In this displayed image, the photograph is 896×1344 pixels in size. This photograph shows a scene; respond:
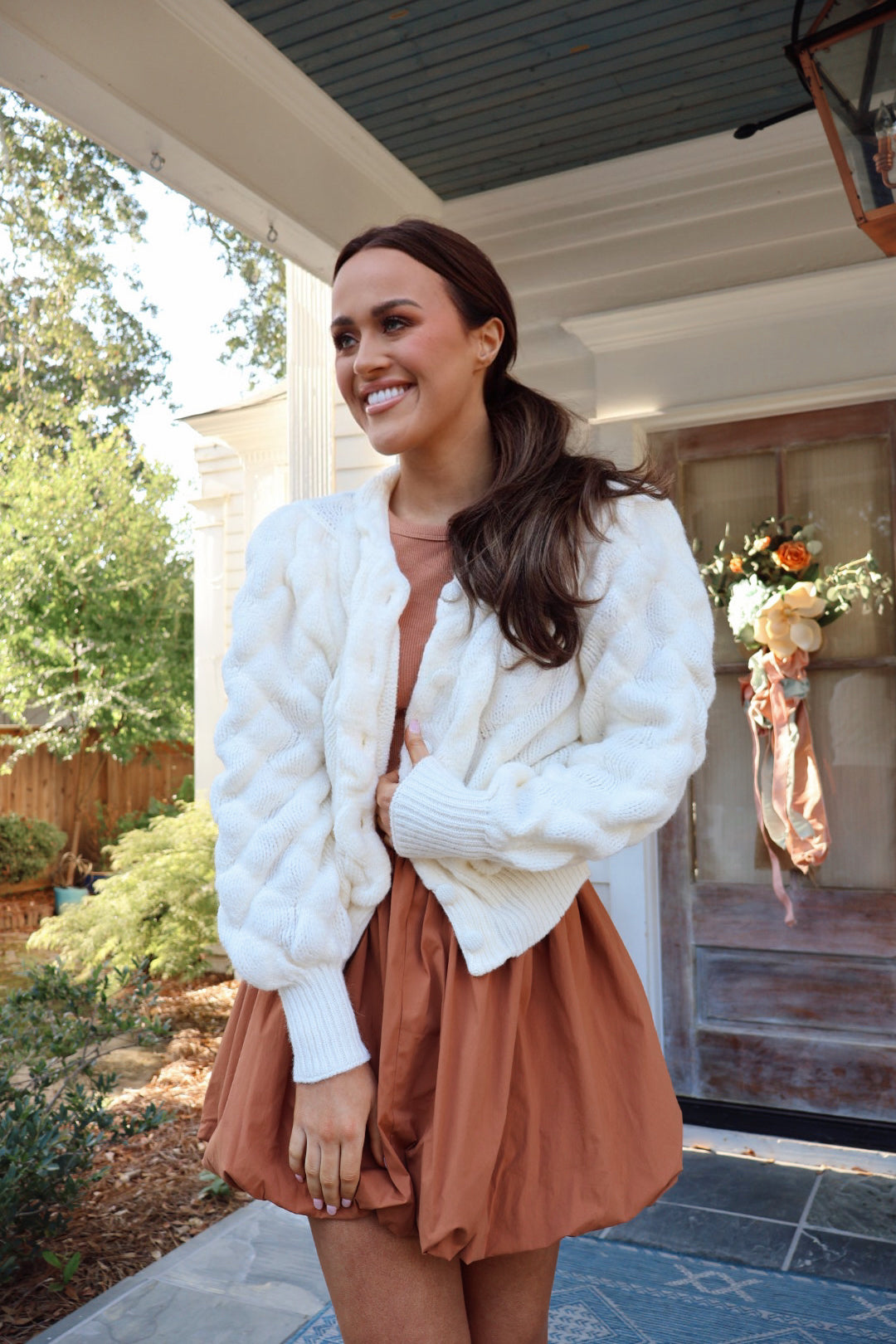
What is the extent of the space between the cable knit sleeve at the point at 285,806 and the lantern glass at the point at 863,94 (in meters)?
1.35

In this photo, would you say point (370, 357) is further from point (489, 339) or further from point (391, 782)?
point (391, 782)

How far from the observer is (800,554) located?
10.1ft

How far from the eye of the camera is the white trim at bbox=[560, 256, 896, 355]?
2977mm

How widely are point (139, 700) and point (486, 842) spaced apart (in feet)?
34.3

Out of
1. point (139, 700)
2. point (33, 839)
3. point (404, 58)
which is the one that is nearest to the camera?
point (404, 58)

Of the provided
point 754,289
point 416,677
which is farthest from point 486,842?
point 754,289

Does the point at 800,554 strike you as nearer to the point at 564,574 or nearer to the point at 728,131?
the point at 728,131

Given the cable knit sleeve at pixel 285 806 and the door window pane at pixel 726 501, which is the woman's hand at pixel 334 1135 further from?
the door window pane at pixel 726 501

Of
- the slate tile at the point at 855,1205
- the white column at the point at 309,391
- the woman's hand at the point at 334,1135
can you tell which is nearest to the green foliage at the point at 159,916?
the white column at the point at 309,391

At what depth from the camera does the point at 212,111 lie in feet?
8.66

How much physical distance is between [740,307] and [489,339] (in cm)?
209

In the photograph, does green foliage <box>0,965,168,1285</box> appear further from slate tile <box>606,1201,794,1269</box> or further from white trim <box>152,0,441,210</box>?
white trim <box>152,0,441,210</box>

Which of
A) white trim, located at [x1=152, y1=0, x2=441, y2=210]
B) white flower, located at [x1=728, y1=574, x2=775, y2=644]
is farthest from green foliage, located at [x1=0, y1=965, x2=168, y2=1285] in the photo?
white trim, located at [x1=152, y1=0, x2=441, y2=210]

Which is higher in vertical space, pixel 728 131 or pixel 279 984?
pixel 728 131
